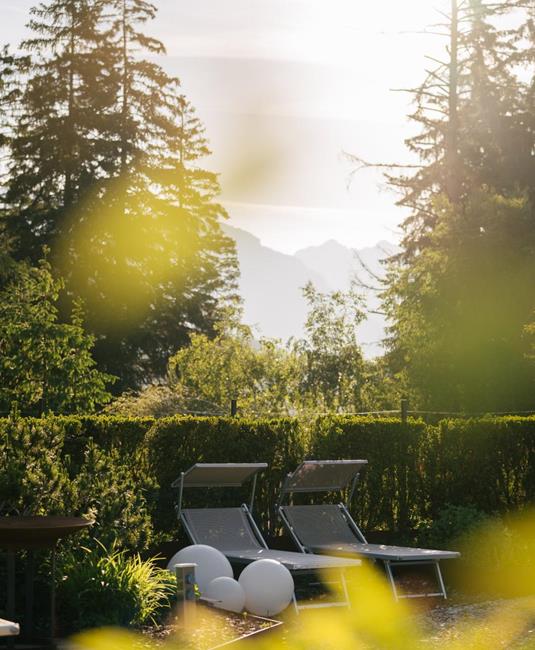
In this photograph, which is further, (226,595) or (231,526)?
(231,526)

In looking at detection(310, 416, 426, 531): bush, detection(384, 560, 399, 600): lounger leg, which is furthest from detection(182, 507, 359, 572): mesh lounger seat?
detection(310, 416, 426, 531): bush

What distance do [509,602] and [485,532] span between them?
1795 mm

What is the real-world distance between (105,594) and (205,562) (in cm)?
132

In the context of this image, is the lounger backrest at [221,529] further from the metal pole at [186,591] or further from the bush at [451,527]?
the bush at [451,527]

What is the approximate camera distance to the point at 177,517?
32.6 feet

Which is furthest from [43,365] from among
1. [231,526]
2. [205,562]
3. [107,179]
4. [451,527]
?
[107,179]

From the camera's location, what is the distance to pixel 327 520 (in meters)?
10.8

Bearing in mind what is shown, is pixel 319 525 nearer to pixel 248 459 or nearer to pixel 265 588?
pixel 248 459

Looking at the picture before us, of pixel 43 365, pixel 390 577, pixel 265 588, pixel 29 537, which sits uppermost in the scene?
pixel 43 365

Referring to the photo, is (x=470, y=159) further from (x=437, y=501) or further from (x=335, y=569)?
(x=335, y=569)

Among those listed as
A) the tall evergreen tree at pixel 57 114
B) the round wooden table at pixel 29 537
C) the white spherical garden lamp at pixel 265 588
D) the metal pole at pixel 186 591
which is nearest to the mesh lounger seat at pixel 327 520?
the white spherical garden lamp at pixel 265 588

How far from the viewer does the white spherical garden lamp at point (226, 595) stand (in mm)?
8336

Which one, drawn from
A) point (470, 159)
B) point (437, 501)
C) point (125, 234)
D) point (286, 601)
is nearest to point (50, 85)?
point (125, 234)

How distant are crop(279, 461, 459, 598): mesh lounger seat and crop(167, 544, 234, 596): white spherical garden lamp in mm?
1425
